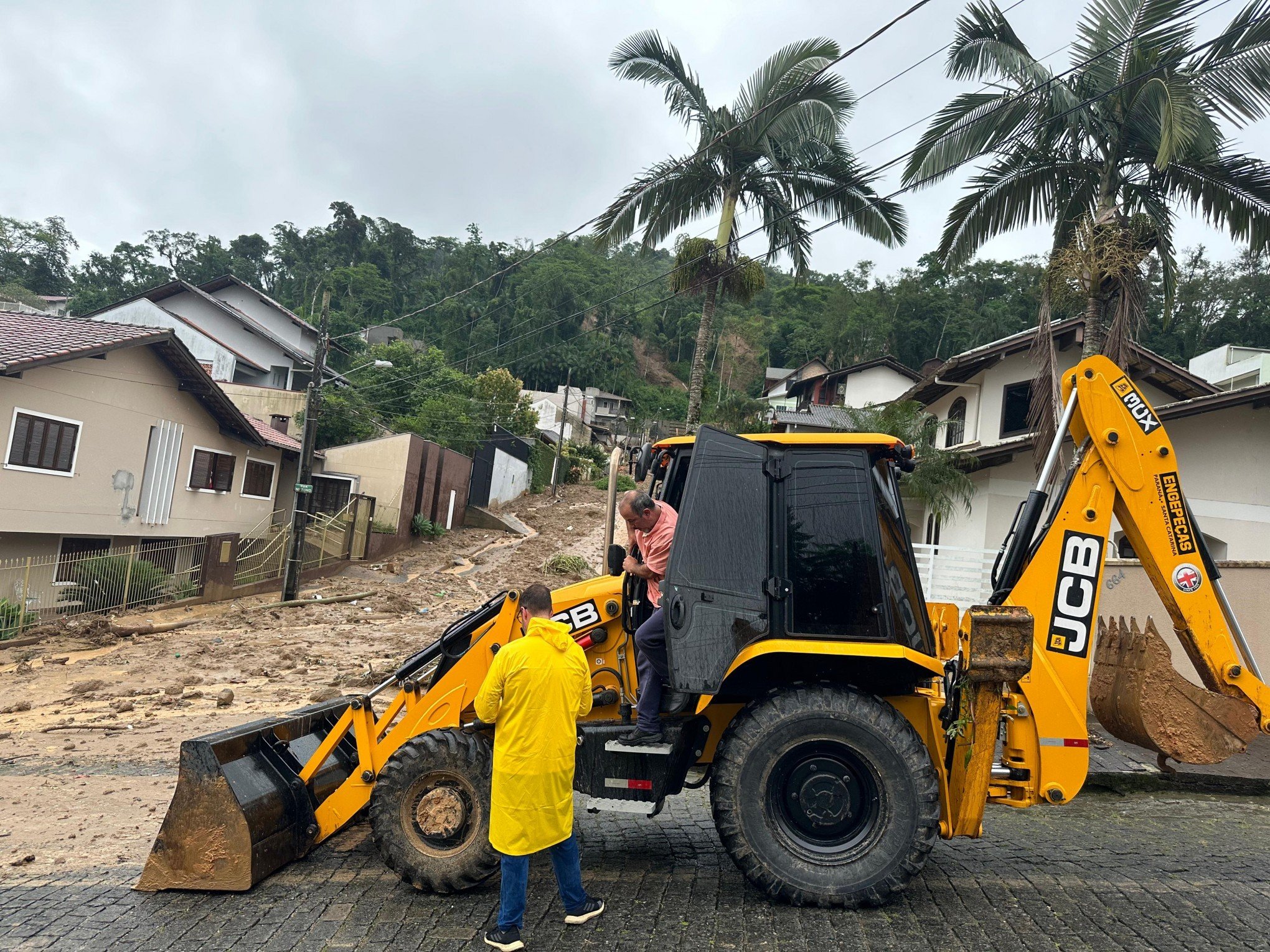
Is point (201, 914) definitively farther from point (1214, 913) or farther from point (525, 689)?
point (1214, 913)

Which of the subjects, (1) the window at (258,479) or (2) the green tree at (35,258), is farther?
(2) the green tree at (35,258)

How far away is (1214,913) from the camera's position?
453cm

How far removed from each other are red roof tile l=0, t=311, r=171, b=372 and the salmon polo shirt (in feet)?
52.1

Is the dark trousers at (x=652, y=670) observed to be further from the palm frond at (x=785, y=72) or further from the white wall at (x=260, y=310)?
the white wall at (x=260, y=310)

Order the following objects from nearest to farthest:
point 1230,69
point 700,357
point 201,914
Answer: point 201,914 < point 1230,69 < point 700,357

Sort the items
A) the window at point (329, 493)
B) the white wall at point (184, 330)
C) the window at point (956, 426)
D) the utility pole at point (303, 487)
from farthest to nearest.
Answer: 1. the white wall at point (184, 330)
2. the window at point (329, 493)
3. the window at point (956, 426)
4. the utility pole at point (303, 487)

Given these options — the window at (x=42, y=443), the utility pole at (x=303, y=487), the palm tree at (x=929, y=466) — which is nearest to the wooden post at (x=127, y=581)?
the window at (x=42, y=443)

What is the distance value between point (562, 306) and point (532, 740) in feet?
219

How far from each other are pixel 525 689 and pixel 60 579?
15.6m

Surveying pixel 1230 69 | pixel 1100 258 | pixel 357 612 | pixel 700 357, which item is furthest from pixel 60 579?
pixel 1230 69

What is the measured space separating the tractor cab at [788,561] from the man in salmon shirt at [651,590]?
→ 164mm

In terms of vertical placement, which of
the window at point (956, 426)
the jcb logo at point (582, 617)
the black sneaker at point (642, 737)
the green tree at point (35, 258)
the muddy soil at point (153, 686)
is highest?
the green tree at point (35, 258)

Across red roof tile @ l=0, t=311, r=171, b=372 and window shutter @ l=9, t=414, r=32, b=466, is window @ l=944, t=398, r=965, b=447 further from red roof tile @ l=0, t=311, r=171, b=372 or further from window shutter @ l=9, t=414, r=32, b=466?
window shutter @ l=9, t=414, r=32, b=466

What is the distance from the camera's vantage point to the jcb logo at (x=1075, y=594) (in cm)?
462
